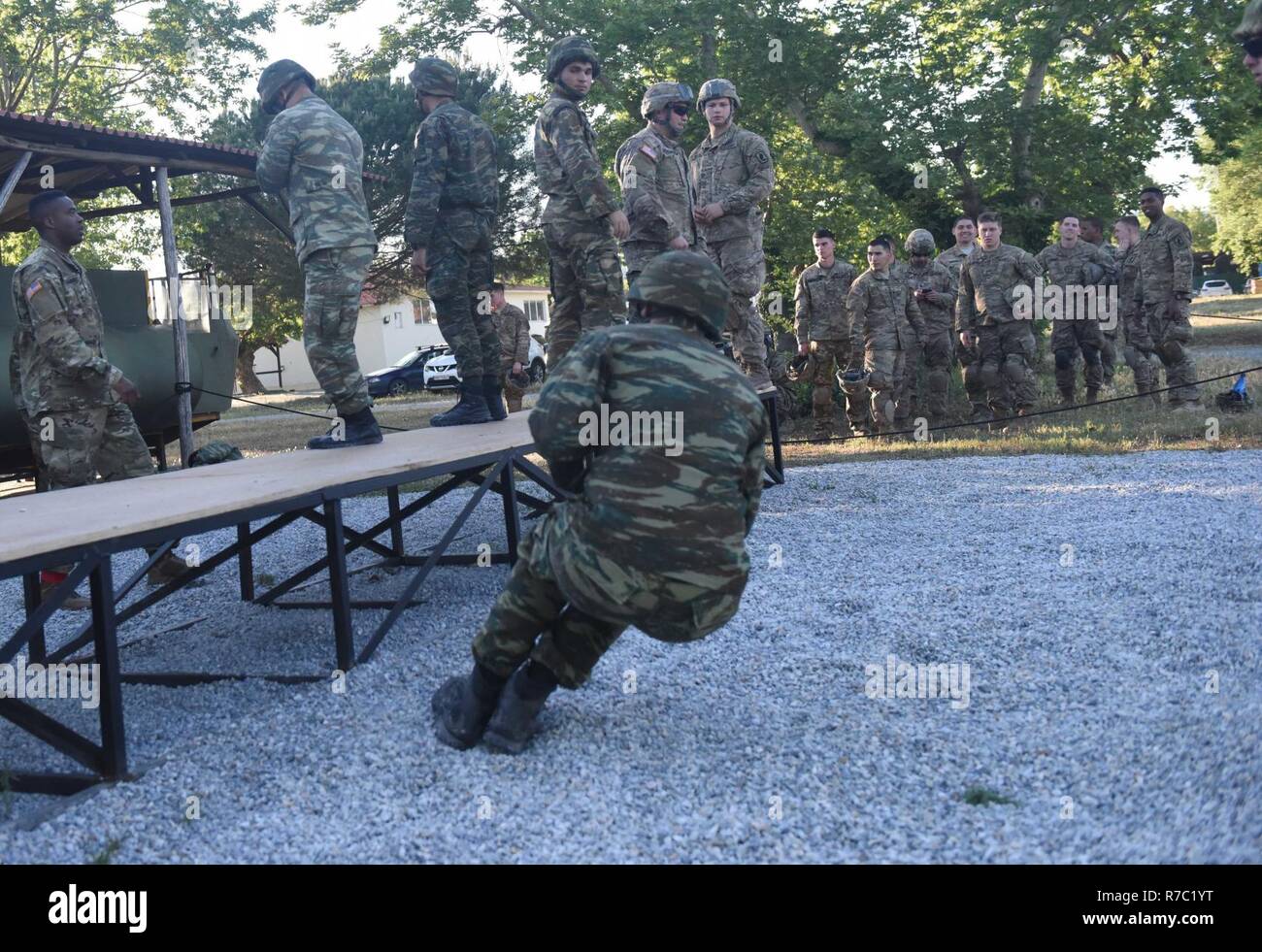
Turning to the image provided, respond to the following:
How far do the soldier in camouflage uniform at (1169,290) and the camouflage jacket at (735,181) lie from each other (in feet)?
17.3

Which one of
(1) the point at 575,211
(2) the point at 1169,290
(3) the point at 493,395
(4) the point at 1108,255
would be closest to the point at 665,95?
(1) the point at 575,211

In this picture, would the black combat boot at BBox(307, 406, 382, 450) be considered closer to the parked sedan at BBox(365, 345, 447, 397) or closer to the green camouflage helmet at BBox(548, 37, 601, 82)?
the green camouflage helmet at BBox(548, 37, 601, 82)

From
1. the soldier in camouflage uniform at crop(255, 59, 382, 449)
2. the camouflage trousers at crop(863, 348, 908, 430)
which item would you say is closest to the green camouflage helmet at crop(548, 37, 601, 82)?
the soldier in camouflage uniform at crop(255, 59, 382, 449)

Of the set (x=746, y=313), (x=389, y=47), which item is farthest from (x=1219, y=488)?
(x=389, y=47)

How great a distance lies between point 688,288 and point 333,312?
109 inches

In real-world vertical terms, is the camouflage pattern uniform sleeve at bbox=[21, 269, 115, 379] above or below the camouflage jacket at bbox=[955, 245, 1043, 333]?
below

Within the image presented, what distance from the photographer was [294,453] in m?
5.78

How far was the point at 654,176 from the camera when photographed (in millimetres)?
7305

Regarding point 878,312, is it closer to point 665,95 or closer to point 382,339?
point 665,95

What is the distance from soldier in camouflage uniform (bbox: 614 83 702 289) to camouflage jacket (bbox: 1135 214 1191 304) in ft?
21.3

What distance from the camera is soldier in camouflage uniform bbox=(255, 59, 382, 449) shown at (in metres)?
5.40

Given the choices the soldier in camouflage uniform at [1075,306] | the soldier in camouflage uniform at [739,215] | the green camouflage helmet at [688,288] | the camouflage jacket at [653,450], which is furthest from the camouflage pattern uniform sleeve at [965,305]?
the camouflage jacket at [653,450]

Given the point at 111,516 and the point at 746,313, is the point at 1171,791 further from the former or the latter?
the point at 746,313
